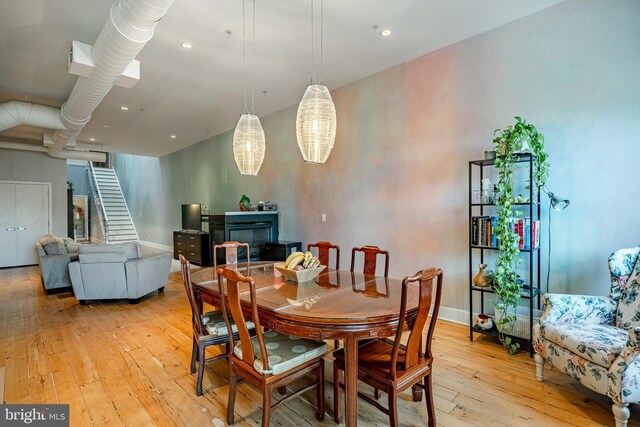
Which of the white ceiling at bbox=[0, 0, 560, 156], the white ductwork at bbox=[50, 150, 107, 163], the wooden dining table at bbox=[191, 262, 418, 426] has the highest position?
the white ceiling at bbox=[0, 0, 560, 156]

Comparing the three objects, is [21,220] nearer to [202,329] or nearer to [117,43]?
[117,43]

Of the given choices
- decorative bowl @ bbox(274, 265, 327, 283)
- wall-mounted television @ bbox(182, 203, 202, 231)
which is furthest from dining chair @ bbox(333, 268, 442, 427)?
wall-mounted television @ bbox(182, 203, 202, 231)

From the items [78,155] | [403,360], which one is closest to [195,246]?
[78,155]

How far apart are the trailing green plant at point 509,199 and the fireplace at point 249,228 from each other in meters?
3.92

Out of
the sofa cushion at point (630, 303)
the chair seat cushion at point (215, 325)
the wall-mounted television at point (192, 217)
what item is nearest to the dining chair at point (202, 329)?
the chair seat cushion at point (215, 325)

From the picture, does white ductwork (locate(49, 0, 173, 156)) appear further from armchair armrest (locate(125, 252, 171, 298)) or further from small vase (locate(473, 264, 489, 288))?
small vase (locate(473, 264, 489, 288))

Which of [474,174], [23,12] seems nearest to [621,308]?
[474,174]

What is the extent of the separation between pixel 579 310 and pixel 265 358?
232cm

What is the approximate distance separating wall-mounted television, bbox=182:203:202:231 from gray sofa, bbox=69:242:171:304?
2712mm

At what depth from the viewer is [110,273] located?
434 centimetres

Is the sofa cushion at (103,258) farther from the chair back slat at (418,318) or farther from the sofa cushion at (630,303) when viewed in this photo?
the sofa cushion at (630,303)

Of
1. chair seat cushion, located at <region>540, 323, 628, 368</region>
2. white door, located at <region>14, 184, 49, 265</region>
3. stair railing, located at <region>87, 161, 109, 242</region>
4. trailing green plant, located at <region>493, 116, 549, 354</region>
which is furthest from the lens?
stair railing, located at <region>87, 161, 109, 242</region>

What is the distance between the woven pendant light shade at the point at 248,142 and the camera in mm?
2873

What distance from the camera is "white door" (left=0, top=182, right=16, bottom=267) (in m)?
7.21
